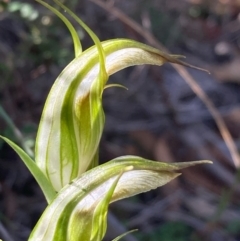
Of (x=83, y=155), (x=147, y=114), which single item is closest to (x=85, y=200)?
(x=83, y=155)

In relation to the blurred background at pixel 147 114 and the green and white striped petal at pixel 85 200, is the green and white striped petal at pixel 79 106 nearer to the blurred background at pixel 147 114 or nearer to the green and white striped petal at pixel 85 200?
the green and white striped petal at pixel 85 200

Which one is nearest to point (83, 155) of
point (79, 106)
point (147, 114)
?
point (79, 106)

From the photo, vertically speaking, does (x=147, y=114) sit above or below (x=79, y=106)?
below

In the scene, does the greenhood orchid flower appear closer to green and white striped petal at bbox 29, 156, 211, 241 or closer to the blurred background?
green and white striped petal at bbox 29, 156, 211, 241

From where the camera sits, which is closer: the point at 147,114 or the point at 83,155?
the point at 83,155

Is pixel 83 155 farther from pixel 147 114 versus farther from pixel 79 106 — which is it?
pixel 147 114

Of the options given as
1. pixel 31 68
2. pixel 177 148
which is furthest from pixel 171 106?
pixel 31 68
